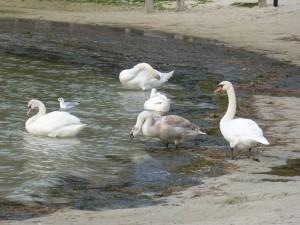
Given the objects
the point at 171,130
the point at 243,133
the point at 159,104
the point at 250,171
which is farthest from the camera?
the point at 159,104

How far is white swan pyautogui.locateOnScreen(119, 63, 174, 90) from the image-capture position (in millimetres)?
18609

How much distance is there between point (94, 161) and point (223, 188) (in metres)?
2.74

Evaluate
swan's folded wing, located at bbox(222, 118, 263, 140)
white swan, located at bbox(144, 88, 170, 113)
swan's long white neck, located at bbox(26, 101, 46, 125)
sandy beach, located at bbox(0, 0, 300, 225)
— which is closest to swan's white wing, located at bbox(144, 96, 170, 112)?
white swan, located at bbox(144, 88, 170, 113)

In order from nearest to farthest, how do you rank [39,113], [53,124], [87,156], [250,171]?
1. [250,171]
2. [87,156]
3. [53,124]
4. [39,113]

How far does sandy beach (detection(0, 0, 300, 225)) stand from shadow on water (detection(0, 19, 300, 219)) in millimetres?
528

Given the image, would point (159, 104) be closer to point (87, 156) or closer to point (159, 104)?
point (159, 104)

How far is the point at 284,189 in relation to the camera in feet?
29.1

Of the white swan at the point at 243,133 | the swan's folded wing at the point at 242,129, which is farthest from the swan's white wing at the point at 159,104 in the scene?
the swan's folded wing at the point at 242,129

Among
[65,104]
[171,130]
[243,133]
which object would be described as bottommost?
[65,104]

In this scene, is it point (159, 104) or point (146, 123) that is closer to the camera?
point (146, 123)

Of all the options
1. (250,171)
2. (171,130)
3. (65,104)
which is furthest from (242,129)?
(65,104)

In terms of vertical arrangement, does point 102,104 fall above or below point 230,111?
below

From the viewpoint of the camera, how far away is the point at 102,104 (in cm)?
1659

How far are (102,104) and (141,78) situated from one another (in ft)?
7.71
